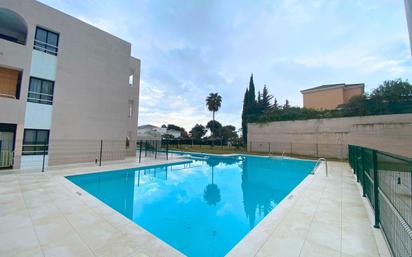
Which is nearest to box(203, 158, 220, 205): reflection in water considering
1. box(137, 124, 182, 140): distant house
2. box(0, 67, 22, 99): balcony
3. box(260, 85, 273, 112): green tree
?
box(0, 67, 22, 99): balcony

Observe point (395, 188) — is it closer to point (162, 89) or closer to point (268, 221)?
point (268, 221)

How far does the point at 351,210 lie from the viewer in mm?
4195

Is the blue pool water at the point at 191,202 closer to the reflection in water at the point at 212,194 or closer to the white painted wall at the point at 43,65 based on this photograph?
the reflection in water at the point at 212,194

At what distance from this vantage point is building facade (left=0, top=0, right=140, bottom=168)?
28.0 feet

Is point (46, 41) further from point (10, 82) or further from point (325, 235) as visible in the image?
point (325, 235)

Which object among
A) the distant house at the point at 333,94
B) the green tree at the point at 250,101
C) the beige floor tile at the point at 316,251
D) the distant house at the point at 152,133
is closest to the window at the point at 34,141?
the beige floor tile at the point at 316,251

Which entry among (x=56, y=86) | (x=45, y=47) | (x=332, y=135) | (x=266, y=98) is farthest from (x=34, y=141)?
(x=266, y=98)

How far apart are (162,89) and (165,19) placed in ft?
32.7

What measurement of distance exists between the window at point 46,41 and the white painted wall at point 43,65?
0.28 metres

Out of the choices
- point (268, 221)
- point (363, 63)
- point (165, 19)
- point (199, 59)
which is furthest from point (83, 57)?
point (363, 63)

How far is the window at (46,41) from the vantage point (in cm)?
922

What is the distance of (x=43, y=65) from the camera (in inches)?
367

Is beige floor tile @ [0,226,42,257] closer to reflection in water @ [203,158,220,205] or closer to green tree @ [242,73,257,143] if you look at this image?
reflection in water @ [203,158,220,205]

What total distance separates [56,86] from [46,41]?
89.6 inches
